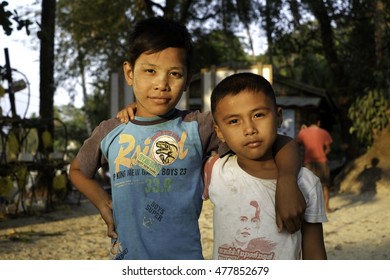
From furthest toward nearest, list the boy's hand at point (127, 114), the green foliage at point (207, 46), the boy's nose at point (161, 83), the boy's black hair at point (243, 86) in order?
the green foliage at point (207, 46) → the boy's hand at point (127, 114) → the boy's nose at point (161, 83) → the boy's black hair at point (243, 86)

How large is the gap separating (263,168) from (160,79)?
0.47 m

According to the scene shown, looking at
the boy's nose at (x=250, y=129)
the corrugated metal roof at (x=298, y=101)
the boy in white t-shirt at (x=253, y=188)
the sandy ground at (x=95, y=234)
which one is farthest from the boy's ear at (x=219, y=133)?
the corrugated metal roof at (x=298, y=101)

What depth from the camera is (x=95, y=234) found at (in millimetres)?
7270

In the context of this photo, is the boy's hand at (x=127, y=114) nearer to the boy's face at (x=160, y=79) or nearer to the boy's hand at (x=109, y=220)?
the boy's face at (x=160, y=79)

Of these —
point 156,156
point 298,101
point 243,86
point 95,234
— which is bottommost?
point 95,234

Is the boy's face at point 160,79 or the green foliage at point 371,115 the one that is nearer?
the boy's face at point 160,79

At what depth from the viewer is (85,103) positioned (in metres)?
30.8

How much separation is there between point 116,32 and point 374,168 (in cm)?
1009

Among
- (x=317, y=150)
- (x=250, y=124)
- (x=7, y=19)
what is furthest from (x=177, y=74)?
(x=317, y=150)

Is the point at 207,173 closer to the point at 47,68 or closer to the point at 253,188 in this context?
the point at 253,188

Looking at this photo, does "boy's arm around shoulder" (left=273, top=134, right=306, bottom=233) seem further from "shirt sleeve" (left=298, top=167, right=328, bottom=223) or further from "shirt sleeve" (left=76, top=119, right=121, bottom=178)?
"shirt sleeve" (left=76, top=119, right=121, bottom=178)

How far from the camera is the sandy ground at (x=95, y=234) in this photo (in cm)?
583

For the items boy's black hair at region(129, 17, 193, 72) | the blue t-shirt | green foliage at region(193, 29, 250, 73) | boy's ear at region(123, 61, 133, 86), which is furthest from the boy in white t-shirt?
green foliage at region(193, 29, 250, 73)
